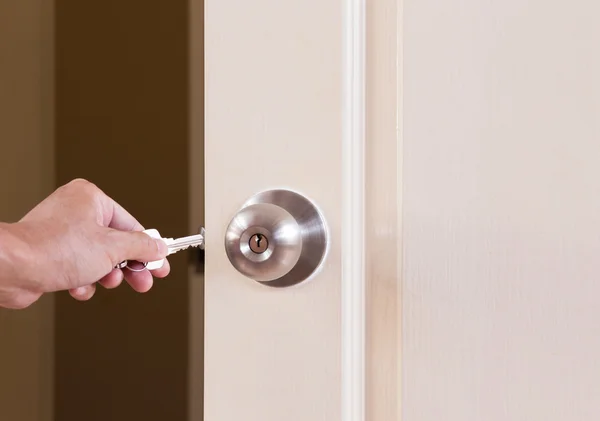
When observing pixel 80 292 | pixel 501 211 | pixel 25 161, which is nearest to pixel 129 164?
pixel 25 161

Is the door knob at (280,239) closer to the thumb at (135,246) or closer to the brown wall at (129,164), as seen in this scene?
the thumb at (135,246)

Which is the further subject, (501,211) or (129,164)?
(129,164)

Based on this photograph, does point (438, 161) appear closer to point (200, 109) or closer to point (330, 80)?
point (330, 80)

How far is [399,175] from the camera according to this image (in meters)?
0.26

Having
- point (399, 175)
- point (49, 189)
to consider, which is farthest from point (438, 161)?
point (49, 189)

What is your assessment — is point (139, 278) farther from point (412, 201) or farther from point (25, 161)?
point (25, 161)

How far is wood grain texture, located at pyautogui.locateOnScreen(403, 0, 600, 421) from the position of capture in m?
0.24

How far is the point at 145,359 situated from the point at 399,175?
0.88m

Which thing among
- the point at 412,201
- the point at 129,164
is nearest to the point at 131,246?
→ the point at 412,201

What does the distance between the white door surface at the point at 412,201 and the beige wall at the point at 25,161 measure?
88 centimetres

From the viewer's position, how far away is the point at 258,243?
0.26 m

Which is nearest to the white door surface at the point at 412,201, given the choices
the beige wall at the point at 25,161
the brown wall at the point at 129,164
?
the brown wall at the point at 129,164

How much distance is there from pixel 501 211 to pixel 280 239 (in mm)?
78

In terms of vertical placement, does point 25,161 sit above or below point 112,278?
above
